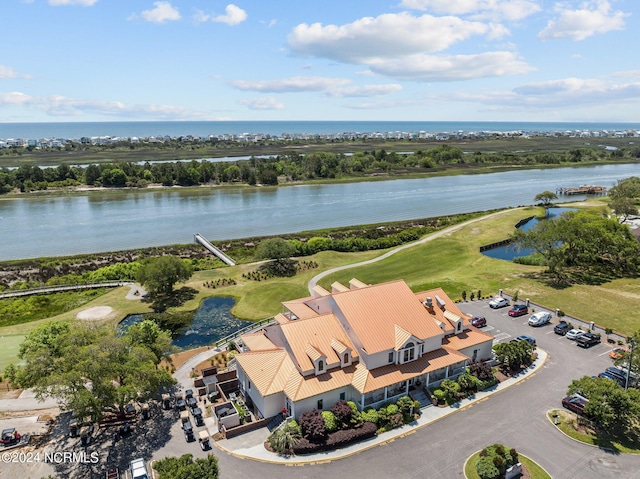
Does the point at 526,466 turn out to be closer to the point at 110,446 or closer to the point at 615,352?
the point at 615,352

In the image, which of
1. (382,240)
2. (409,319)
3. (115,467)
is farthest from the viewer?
(382,240)

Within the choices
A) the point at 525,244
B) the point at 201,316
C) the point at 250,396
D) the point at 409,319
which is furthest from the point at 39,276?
the point at 525,244

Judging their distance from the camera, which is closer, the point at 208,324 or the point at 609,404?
the point at 609,404

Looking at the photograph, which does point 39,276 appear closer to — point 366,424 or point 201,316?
point 201,316

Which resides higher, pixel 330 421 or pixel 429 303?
pixel 429 303

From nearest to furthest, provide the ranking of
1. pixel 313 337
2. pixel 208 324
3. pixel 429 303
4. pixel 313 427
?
1. pixel 313 427
2. pixel 313 337
3. pixel 429 303
4. pixel 208 324

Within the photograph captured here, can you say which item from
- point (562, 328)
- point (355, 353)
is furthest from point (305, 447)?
point (562, 328)

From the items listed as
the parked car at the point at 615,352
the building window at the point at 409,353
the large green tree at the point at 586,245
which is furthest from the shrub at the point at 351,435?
the large green tree at the point at 586,245
